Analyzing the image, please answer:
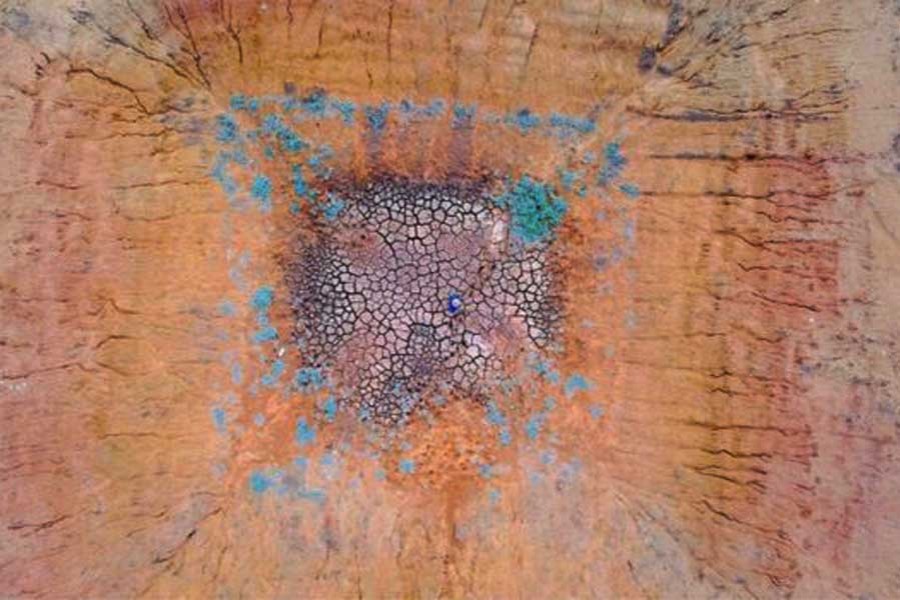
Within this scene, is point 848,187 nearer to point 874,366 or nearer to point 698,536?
point 874,366

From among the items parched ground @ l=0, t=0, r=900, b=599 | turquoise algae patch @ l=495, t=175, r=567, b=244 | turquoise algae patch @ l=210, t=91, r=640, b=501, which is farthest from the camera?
turquoise algae patch @ l=495, t=175, r=567, b=244

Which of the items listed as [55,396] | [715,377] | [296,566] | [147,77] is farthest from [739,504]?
[147,77]

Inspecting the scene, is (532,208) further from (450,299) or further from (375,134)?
(375,134)

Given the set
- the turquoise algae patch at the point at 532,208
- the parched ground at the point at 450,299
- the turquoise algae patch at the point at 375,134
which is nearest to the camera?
the parched ground at the point at 450,299

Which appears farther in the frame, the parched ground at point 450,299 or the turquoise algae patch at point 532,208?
the turquoise algae patch at point 532,208

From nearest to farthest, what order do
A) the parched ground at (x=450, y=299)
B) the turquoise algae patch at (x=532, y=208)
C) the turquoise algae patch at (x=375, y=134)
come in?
the parched ground at (x=450, y=299) < the turquoise algae patch at (x=375, y=134) < the turquoise algae patch at (x=532, y=208)

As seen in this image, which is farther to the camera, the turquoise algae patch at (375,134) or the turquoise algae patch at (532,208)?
the turquoise algae patch at (532,208)

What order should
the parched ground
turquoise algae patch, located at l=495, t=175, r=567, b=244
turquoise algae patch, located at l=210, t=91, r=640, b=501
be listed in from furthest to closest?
turquoise algae patch, located at l=495, t=175, r=567, b=244
turquoise algae patch, located at l=210, t=91, r=640, b=501
the parched ground

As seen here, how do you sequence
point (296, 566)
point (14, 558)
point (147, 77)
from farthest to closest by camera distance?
1. point (147, 77)
2. point (296, 566)
3. point (14, 558)
